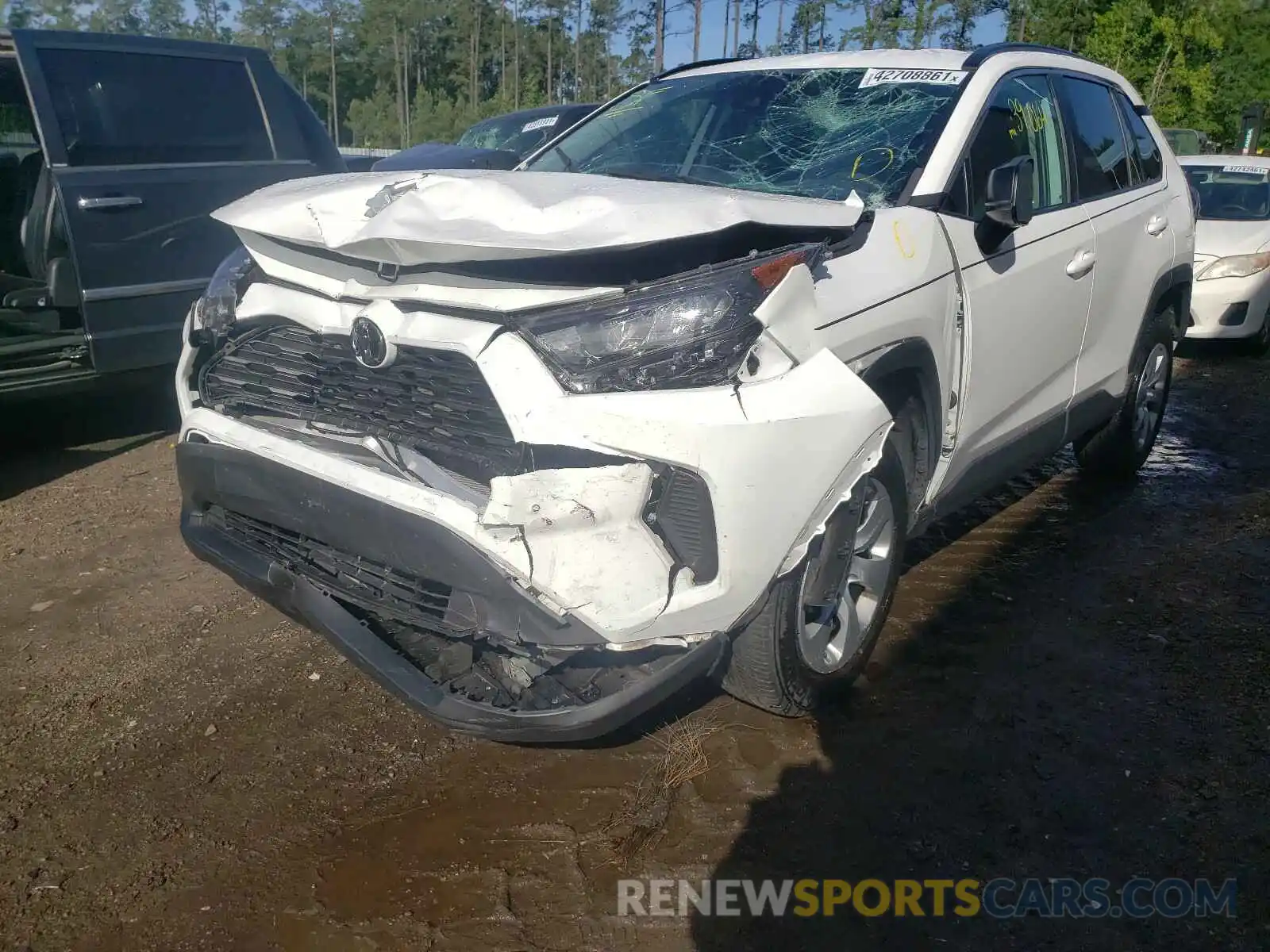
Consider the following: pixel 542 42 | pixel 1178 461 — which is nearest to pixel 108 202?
pixel 1178 461

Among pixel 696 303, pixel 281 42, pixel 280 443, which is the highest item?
pixel 696 303

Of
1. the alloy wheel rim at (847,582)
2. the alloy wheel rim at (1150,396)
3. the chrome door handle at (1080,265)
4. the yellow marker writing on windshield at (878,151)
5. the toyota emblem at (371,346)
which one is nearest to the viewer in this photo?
the toyota emblem at (371,346)

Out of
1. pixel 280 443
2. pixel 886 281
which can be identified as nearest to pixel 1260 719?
pixel 886 281

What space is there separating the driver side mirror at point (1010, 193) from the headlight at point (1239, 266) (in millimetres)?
6263

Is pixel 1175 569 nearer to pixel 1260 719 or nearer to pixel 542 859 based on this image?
pixel 1260 719

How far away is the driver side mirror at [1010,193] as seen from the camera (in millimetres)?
3186

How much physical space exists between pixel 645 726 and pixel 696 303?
1.34 metres

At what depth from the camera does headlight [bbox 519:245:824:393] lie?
2.26 metres

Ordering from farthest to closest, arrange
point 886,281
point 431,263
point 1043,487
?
point 1043,487 → point 886,281 → point 431,263

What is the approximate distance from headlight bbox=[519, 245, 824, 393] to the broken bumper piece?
47cm

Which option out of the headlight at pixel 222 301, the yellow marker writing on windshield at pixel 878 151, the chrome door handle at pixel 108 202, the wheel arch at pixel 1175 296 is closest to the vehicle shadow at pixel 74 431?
the chrome door handle at pixel 108 202

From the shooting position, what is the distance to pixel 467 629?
93.7 inches

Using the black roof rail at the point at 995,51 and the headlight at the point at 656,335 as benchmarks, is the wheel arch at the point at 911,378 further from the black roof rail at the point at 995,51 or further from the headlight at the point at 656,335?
the black roof rail at the point at 995,51

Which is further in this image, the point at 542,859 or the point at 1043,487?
the point at 1043,487
